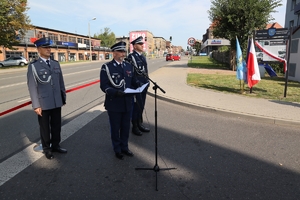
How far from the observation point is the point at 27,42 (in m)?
43.9

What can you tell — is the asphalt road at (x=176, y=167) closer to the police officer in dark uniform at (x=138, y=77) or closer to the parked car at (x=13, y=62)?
the police officer in dark uniform at (x=138, y=77)

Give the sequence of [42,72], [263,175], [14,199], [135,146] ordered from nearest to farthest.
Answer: [14,199]
[263,175]
[42,72]
[135,146]

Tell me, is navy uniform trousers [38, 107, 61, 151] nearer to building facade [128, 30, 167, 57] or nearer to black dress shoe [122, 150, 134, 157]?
black dress shoe [122, 150, 134, 157]

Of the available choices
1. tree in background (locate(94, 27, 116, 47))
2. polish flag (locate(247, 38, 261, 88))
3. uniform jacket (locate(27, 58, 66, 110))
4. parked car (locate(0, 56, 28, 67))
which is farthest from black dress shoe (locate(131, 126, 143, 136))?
tree in background (locate(94, 27, 116, 47))

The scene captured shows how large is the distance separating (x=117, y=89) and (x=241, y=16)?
1796cm

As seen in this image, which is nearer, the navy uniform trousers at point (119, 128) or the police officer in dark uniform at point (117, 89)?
the police officer in dark uniform at point (117, 89)

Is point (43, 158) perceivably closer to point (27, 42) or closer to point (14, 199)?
point (14, 199)

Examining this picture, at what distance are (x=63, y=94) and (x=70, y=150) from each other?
3.39 ft

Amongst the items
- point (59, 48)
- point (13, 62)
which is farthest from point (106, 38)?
point (13, 62)

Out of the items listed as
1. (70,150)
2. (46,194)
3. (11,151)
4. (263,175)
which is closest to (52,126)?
(70,150)

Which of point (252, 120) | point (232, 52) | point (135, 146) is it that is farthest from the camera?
point (232, 52)

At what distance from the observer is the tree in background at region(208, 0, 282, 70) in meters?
17.5

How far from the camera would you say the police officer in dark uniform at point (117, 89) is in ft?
11.1

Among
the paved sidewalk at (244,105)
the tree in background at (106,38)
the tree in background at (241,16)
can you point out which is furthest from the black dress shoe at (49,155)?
the tree in background at (106,38)
